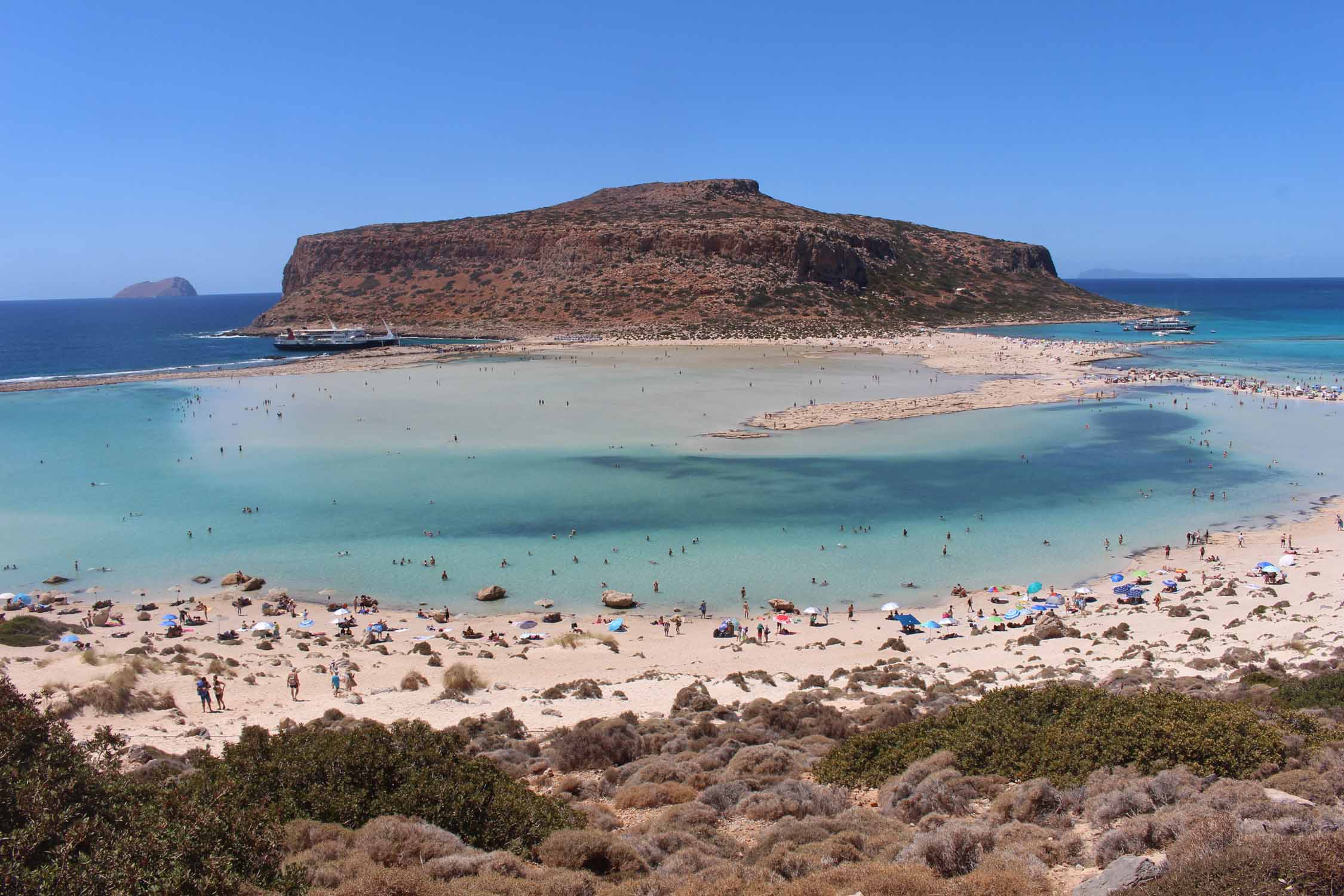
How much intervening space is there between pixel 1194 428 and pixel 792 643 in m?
31.3

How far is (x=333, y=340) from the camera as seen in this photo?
86.4 m

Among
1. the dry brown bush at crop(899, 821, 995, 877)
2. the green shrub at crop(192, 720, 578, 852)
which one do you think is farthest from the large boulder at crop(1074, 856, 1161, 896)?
the green shrub at crop(192, 720, 578, 852)

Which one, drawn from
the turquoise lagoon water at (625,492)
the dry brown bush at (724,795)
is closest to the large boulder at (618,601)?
the turquoise lagoon water at (625,492)

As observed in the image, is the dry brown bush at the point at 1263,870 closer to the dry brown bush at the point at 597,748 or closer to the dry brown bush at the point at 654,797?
the dry brown bush at the point at 654,797

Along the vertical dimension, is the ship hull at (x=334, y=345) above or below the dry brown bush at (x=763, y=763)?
above

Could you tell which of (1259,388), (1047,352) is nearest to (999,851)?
(1259,388)

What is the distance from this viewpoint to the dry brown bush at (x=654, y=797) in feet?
33.3

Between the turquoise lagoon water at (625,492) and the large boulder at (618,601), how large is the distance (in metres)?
0.58

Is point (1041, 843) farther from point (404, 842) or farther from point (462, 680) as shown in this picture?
point (462, 680)

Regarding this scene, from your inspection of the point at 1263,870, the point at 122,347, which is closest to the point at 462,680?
the point at 1263,870

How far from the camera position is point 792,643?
60.0ft

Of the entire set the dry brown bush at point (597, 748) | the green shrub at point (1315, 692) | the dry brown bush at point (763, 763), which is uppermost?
the green shrub at point (1315, 692)

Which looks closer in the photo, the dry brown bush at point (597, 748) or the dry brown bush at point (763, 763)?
the dry brown bush at point (763, 763)

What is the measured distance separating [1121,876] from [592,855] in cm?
442
